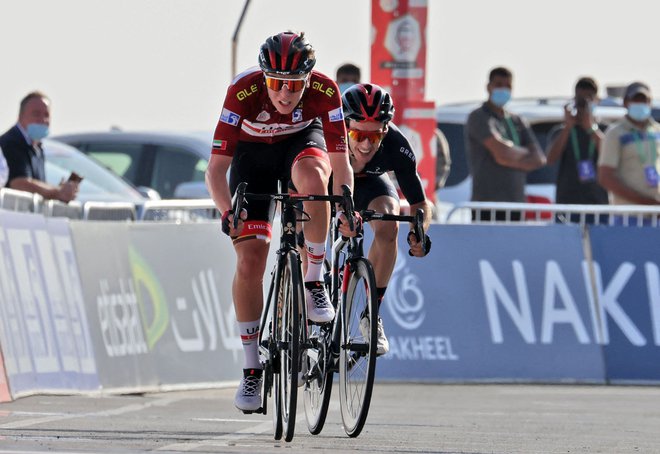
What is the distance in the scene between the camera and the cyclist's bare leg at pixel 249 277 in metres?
10.4

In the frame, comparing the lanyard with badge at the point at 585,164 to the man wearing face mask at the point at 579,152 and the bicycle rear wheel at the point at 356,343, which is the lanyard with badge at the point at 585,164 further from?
the bicycle rear wheel at the point at 356,343

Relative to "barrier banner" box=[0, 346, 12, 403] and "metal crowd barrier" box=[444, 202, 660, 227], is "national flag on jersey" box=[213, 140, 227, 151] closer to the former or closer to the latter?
"barrier banner" box=[0, 346, 12, 403]

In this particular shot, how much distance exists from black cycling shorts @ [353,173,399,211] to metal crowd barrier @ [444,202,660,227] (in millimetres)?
4451

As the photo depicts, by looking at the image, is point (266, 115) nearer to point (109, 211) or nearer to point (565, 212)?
point (109, 211)

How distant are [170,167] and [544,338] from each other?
5164 mm

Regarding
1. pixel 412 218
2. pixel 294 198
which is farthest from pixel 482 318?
pixel 294 198

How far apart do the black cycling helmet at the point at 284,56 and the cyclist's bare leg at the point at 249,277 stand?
901mm

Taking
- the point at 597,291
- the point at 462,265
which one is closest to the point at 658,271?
the point at 597,291

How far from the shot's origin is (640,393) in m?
15.4

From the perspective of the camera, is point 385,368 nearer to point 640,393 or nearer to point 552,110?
point 640,393

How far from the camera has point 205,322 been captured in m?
15.2

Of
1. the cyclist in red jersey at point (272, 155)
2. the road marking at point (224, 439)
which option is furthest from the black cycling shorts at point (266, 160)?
the road marking at point (224, 439)

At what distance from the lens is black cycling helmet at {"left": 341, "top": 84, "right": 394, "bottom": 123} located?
37.5 feet

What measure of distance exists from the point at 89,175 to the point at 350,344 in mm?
8210
